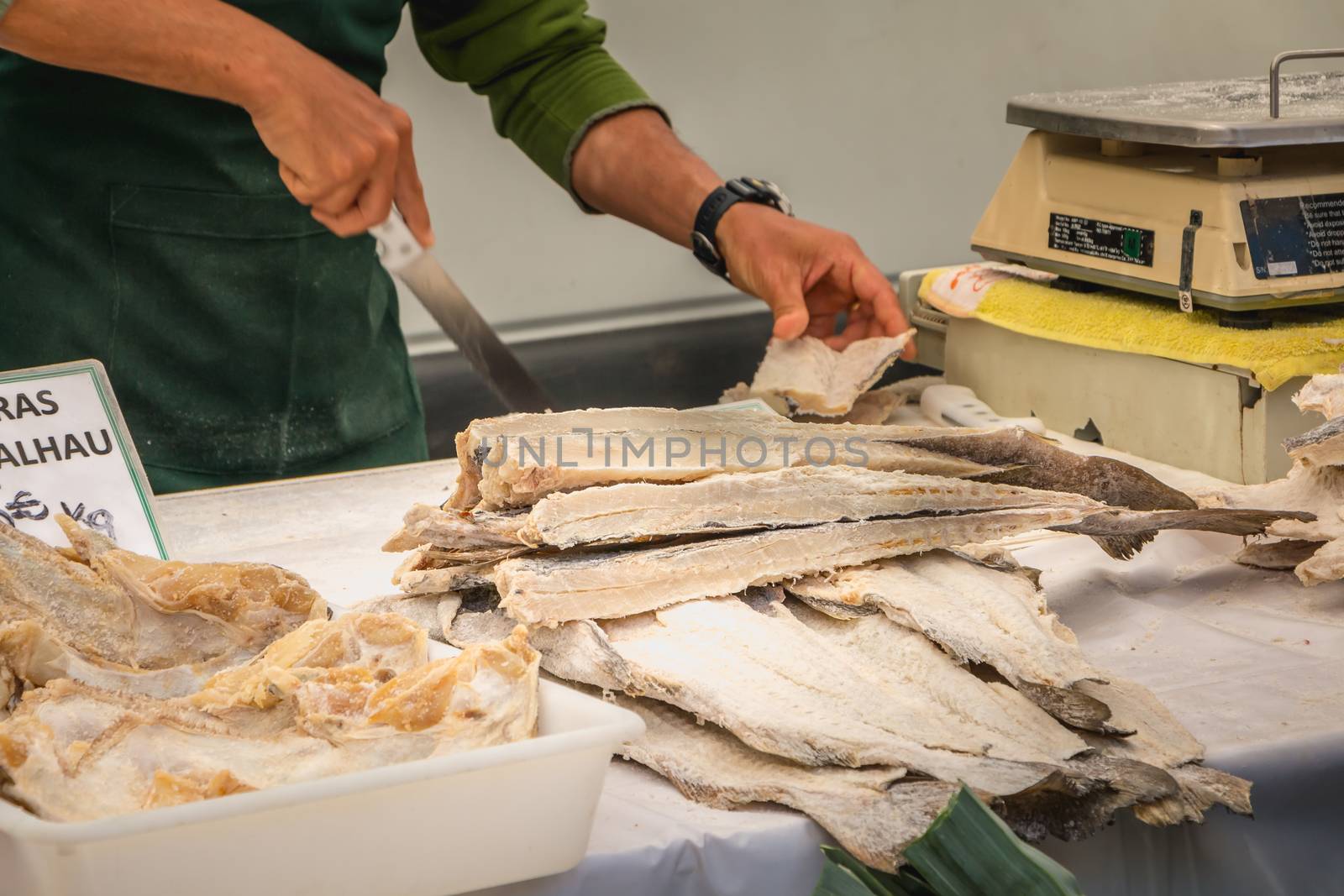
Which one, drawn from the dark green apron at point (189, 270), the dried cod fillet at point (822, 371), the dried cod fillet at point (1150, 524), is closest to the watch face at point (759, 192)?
the dried cod fillet at point (822, 371)

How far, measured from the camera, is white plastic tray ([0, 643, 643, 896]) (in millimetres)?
863

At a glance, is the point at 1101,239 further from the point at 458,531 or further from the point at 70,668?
the point at 70,668

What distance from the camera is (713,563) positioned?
1.36 metres

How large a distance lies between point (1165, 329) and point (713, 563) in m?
1.01

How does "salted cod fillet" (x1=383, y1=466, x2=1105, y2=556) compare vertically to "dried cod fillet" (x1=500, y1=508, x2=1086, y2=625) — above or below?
above

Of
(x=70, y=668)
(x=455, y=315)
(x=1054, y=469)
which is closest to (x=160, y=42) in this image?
(x=455, y=315)

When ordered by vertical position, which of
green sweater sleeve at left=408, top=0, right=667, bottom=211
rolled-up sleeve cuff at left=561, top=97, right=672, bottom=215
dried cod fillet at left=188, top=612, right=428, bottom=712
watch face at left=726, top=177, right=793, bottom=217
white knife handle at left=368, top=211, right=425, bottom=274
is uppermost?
green sweater sleeve at left=408, top=0, right=667, bottom=211

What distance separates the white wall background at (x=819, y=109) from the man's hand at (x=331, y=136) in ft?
5.85

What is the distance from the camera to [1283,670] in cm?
134

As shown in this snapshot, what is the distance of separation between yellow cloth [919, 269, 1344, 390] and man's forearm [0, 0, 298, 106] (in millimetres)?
1286

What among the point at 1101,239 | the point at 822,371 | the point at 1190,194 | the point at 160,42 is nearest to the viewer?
the point at 160,42

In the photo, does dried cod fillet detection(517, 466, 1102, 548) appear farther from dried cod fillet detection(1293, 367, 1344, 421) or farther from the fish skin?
dried cod fillet detection(1293, 367, 1344, 421)

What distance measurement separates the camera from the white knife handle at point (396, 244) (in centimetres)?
193

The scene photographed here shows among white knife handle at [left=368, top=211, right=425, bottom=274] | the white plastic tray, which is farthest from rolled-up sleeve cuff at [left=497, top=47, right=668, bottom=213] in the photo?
the white plastic tray
